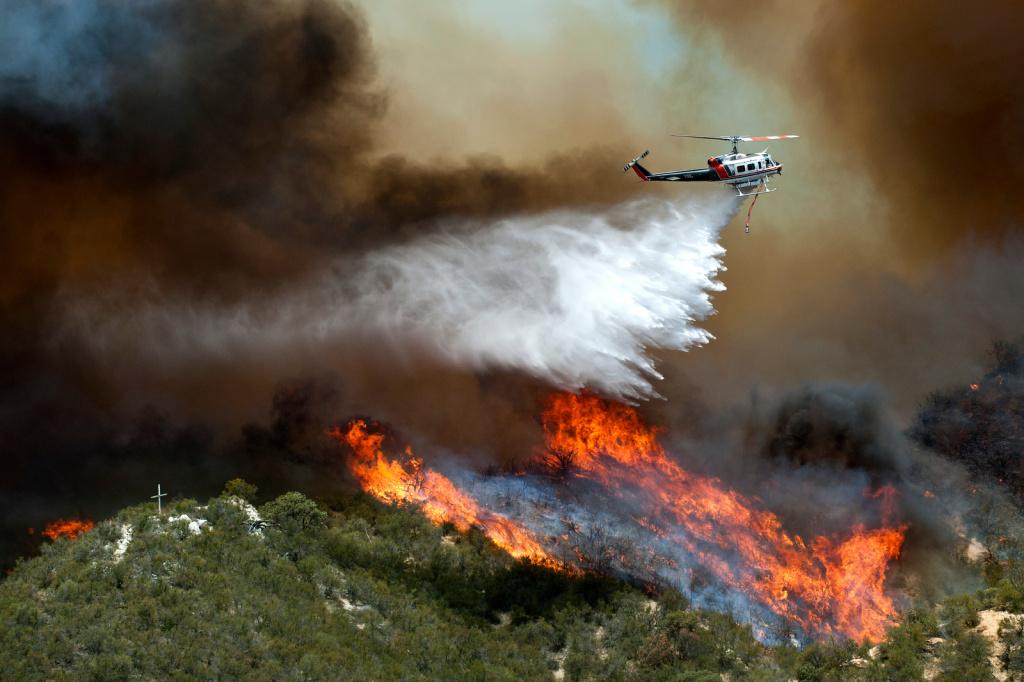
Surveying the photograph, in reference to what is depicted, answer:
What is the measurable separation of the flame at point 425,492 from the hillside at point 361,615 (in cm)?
85

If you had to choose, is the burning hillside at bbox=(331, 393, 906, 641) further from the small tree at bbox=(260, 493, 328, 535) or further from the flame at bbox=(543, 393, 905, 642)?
the small tree at bbox=(260, 493, 328, 535)

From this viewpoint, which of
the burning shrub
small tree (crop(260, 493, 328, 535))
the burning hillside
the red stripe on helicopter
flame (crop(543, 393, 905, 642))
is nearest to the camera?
small tree (crop(260, 493, 328, 535))

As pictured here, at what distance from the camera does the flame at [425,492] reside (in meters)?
61.0

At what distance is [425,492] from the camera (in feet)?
207

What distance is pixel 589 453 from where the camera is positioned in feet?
211

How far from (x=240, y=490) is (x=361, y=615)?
973cm

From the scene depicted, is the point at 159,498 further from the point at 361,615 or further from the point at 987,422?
the point at 987,422

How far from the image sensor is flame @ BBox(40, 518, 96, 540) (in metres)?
61.2

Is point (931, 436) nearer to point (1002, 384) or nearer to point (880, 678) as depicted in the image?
point (1002, 384)

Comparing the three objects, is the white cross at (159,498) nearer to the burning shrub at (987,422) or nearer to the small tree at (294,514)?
the small tree at (294,514)

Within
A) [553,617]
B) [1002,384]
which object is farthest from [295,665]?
[1002,384]

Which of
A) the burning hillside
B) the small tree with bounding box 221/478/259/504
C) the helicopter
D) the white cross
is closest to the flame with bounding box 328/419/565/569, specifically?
the burning hillside

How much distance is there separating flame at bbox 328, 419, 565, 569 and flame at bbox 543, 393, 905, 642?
175 inches

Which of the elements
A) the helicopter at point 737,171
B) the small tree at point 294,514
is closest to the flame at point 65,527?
the small tree at point 294,514
